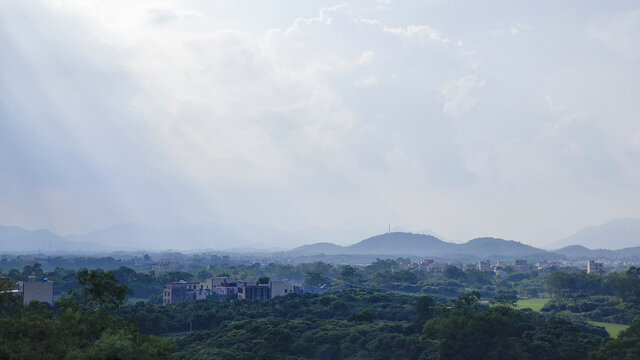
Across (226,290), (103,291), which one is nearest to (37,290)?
(226,290)

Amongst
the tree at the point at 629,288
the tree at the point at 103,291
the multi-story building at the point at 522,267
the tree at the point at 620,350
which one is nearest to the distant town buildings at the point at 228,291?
the tree at the point at 103,291

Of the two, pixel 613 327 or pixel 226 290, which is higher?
pixel 226 290

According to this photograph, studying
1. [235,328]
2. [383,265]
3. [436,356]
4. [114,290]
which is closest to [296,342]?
[235,328]

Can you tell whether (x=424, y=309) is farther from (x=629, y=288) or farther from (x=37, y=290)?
(x=629, y=288)

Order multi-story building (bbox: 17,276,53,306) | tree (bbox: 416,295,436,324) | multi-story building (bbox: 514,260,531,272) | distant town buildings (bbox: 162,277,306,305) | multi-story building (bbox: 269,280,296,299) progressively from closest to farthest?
tree (bbox: 416,295,436,324)
multi-story building (bbox: 17,276,53,306)
distant town buildings (bbox: 162,277,306,305)
multi-story building (bbox: 269,280,296,299)
multi-story building (bbox: 514,260,531,272)

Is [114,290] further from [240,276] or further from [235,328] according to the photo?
[240,276]

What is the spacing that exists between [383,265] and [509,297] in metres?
66.7

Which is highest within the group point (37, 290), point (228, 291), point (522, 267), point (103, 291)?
point (103, 291)

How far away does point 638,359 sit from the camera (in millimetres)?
21000

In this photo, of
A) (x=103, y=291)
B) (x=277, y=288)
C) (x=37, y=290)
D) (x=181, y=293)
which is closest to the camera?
(x=103, y=291)

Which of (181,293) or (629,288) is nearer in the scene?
(629,288)

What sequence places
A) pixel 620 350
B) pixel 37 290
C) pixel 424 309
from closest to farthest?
pixel 620 350 < pixel 424 309 < pixel 37 290

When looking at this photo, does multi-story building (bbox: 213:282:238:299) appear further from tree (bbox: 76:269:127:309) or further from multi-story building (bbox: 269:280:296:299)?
tree (bbox: 76:269:127:309)

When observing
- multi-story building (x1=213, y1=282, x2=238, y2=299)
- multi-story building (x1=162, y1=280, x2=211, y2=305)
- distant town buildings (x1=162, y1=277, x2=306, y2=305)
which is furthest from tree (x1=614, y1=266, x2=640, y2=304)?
multi-story building (x1=162, y1=280, x2=211, y2=305)
